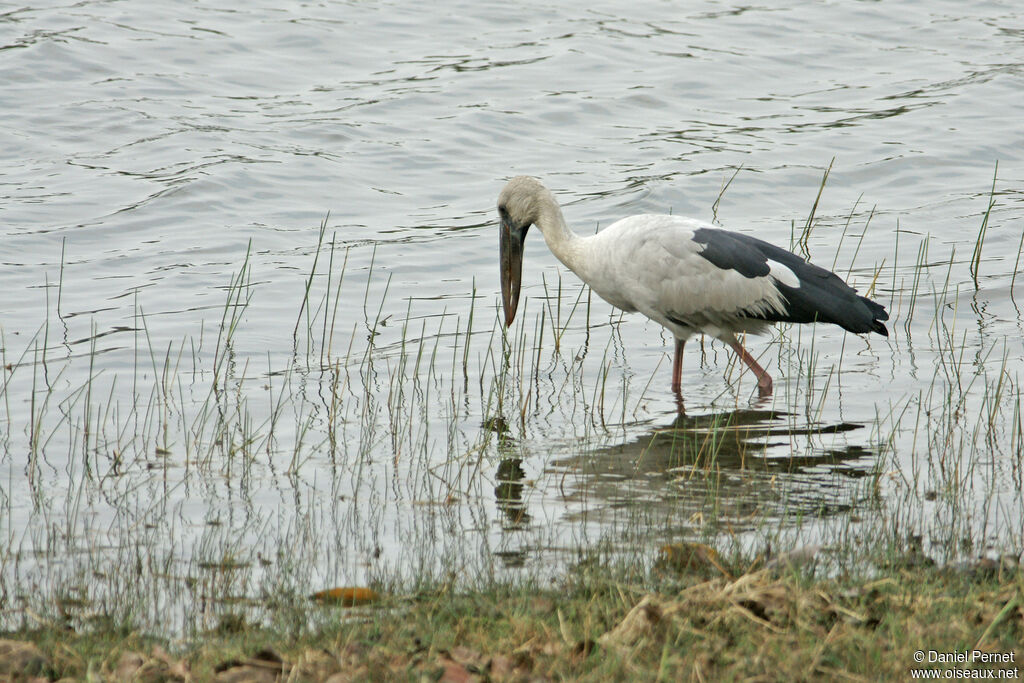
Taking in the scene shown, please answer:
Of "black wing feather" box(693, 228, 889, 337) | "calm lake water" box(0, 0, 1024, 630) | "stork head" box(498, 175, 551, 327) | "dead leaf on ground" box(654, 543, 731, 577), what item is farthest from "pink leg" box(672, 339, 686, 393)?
"dead leaf on ground" box(654, 543, 731, 577)

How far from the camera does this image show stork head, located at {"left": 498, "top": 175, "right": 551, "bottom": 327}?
790cm

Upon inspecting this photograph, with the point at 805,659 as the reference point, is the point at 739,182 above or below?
above

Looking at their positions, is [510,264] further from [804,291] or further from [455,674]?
[455,674]

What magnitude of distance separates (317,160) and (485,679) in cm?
1003

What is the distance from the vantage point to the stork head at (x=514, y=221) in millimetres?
7902

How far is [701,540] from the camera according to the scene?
15.5ft

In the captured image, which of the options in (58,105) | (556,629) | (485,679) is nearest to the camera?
(485,679)

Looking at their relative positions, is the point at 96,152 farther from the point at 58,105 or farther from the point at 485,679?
the point at 485,679

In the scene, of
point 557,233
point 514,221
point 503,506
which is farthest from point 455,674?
point 514,221

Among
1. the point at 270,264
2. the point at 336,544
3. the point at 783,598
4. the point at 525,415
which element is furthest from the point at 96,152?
the point at 783,598

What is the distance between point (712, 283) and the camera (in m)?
7.37

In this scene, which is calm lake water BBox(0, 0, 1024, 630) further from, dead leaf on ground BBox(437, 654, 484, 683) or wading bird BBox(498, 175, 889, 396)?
dead leaf on ground BBox(437, 654, 484, 683)

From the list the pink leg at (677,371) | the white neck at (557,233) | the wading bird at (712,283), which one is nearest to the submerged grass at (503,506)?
the pink leg at (677,371)

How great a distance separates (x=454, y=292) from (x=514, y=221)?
5.11 feet
